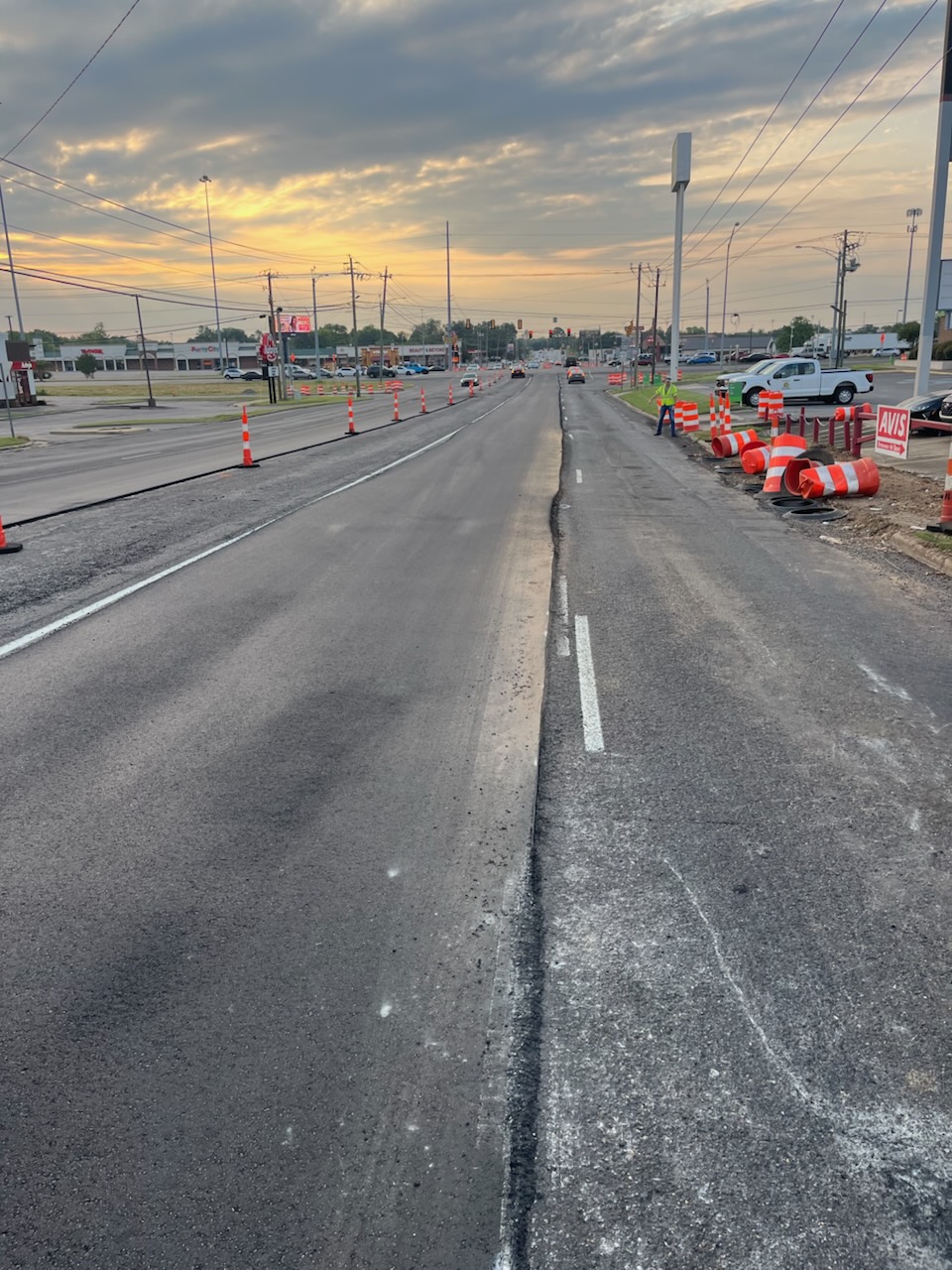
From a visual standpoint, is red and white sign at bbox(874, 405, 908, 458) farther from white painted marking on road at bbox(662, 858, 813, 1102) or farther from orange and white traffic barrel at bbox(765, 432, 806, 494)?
white painted marking on road at bbox(662, 858, 813, 1102)

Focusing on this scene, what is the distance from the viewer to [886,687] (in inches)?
269

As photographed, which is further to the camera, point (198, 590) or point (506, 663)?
point (198, 590)

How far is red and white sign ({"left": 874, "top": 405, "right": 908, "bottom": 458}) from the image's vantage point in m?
15.8

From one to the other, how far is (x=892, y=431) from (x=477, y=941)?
15.0m

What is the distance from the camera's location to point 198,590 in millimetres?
9852

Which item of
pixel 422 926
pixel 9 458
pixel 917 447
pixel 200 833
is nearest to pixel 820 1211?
pixel 422 926

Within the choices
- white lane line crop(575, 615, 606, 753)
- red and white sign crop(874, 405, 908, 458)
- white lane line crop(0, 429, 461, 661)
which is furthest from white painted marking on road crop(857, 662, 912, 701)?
red and white sign crop(874, 405, 908, 458)

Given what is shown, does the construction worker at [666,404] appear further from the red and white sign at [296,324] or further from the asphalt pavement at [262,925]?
the red and white sign at [296,324]

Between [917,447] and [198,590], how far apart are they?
753 inches

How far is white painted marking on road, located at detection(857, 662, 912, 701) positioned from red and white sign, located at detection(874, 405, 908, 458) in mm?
10049

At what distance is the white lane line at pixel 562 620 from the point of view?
7.75 metres

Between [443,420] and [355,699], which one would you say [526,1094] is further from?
[443,420]

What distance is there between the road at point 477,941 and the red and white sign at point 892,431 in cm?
837

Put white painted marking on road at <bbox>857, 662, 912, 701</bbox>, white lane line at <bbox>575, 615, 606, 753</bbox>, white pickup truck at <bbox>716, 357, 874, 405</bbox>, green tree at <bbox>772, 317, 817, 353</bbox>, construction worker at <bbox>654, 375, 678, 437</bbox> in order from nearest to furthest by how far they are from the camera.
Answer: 1. white lane line at <bbox>575, 615, 606, 753</bbox>
2. white painted marking on road at <bbox>857, 662, 912, 701</bbox>
3. construction worker at <bbox>654, 375, 678, 437</bbox>
4. white pickup truck at <bbox>716, 357, 874, 405</bbox>
5. green tree at <bbox>772, 317, 817, 353</bbox>
